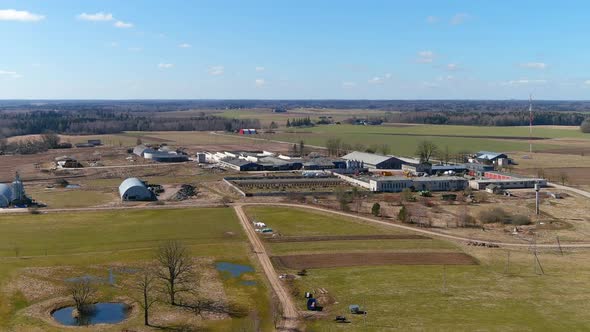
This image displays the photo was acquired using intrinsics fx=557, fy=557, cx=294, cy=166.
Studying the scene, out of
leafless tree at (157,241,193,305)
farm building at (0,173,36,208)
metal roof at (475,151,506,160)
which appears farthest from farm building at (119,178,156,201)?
metal roof at (475,151,506,160)

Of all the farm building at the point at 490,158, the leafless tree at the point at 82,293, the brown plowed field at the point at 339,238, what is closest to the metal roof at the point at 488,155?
the farm building at the point at 490,158

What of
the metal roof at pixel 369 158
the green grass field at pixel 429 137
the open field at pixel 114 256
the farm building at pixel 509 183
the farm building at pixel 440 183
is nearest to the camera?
the open field at pixel 114 256

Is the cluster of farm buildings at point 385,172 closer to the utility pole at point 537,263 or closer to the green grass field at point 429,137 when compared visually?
the green grass field at point 429,137

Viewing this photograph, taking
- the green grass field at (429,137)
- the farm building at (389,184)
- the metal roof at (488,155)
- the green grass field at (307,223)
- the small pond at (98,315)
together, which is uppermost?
the green grass field at (429,137)

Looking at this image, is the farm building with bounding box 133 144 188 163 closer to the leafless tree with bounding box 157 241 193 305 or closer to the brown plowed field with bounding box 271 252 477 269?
the leafless tree with bounding box 157 241 193 305

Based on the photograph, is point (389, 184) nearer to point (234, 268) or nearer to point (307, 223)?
point (307, 223)

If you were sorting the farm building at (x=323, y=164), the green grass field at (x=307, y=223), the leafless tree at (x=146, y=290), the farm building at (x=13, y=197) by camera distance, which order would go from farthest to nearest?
the farm building at (x=323, y=164) → the farm building at (x=13, y=197) → the green grass field at (x=307, y=223) → the leafless tree at (x=146, y=290)
